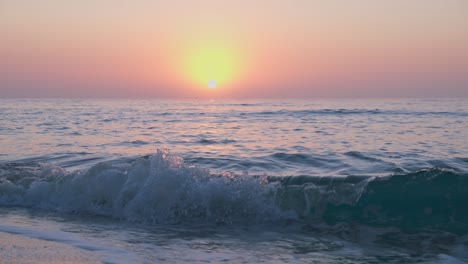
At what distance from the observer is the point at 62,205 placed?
8508 mm

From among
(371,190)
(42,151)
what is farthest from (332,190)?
(42,151)

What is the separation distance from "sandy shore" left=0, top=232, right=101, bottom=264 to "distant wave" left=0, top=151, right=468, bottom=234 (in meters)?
2.21

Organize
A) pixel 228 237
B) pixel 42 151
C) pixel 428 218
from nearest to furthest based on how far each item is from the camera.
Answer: pixel 228 237
pixel 428 218
pixel 42 151

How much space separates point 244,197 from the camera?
788 cm

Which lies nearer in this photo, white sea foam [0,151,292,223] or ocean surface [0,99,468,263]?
ocean surface [0,99,468,263]

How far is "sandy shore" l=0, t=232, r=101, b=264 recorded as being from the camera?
4.76m

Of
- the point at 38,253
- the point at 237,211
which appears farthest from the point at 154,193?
the point at 38,253

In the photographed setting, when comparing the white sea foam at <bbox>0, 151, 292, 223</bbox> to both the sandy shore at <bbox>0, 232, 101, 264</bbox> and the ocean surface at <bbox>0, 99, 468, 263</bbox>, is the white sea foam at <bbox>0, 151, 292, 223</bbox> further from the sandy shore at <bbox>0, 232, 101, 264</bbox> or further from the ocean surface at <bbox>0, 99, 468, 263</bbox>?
the sandy shore at <bbox>0, 232, 101, 264</bbox>

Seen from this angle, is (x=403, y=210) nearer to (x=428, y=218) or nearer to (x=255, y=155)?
(x=428, y=218)

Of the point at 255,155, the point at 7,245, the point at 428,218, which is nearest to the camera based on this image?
the point at 7,245

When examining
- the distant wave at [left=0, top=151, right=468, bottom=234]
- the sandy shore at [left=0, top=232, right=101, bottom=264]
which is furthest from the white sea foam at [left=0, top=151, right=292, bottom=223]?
the sandy shore at [left=0, top=232, right=101, bottom=264]

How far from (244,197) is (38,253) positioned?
356cm

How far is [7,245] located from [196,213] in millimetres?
3026

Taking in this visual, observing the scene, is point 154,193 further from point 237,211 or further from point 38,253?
point 38,253
